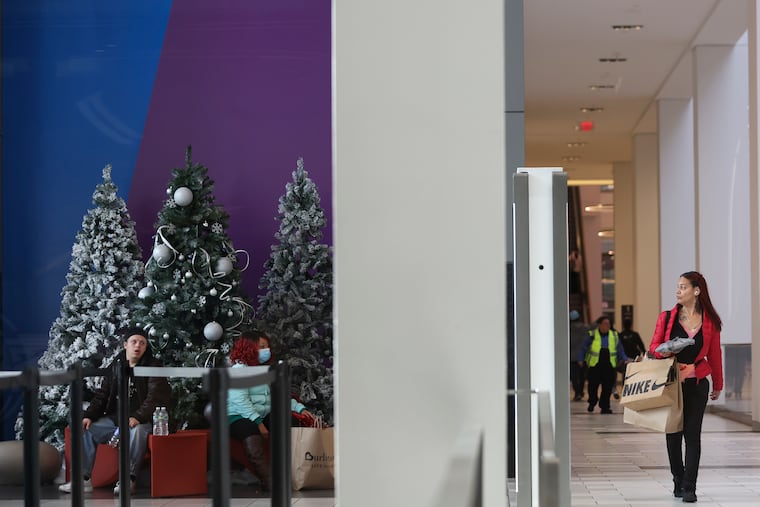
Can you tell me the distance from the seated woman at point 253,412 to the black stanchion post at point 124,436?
7.23ft

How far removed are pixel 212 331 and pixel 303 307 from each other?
0.71m

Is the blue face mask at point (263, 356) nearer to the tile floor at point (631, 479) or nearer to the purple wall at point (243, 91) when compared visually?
the tile floor at point (631, 479)

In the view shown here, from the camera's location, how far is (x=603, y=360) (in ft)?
51.8

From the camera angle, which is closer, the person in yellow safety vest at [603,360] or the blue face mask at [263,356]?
the blue face mask at [263,356]

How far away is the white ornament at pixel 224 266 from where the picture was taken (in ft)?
26.6

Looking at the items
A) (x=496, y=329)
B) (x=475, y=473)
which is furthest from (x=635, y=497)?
(x=475, y=473)

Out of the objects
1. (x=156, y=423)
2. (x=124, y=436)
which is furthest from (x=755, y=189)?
(x=124, y=436)

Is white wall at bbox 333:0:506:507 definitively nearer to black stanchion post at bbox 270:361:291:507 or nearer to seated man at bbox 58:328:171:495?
black stanchion post at bbox 270:361:291:507

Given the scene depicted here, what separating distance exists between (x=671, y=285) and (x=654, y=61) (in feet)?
13.0

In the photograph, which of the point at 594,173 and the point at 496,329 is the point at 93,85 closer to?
the point at 496,329

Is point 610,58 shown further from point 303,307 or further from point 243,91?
point 303,307

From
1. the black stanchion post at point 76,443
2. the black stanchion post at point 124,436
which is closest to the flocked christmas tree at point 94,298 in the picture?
the black stanchion post at point 124,436

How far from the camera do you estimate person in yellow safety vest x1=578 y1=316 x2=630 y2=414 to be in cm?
1561

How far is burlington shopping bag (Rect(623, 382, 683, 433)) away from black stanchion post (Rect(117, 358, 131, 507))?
10.3ft
